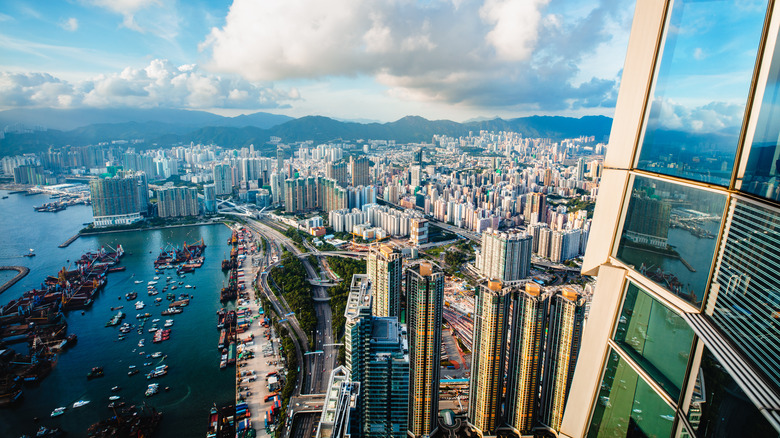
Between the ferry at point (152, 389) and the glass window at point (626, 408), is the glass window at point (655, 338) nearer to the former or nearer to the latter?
the glass window at point (626, 408)

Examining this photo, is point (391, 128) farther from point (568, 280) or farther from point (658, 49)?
point (658, 49)

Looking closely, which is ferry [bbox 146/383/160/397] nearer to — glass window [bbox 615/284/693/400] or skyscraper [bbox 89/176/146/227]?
glass window [bbox 615/284/693/400]

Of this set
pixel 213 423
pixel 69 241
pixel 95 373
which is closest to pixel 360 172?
pixel 69 241

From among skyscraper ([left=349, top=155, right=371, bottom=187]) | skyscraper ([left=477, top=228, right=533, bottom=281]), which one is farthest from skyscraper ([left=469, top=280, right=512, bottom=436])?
skyscraper ([left=349, top=155, right=371, bottom=187])

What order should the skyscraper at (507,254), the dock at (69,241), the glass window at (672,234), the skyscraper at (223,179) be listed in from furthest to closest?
the skyscraper at (223,179) < the dock at (69,241) < the skyscraper at (507,254) < the glass window at (672,234)

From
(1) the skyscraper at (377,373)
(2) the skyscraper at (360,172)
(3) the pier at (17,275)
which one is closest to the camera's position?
(1) the skyscraper at (377,373)

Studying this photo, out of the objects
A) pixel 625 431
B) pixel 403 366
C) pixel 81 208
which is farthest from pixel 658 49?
pixel 81 208

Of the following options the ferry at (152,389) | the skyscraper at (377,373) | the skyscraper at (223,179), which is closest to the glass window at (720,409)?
the skyscraper at (377,373)
